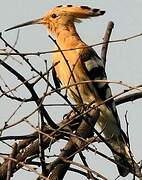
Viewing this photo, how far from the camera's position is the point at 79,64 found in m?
5.97

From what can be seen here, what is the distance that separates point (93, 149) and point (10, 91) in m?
0.49

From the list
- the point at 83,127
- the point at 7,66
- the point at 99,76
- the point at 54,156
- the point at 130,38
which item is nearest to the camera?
the point at 7,66

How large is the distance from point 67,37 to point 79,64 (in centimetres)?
37

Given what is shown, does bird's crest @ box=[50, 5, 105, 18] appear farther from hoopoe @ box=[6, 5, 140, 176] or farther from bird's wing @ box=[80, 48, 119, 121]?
bird's wing @ box=[80, 48, 119, 121]

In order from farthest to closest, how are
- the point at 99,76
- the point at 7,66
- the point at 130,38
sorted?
1. the point at 99,76
2. the point at 130,38
3. the point at 7,66

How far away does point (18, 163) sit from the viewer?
297cm

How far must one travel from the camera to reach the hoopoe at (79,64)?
568 centimetres

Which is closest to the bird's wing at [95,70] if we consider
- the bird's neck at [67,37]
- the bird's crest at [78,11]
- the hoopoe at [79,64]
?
the hoopoe at [79,64]

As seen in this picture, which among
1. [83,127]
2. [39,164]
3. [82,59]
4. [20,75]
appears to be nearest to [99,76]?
[82,59]

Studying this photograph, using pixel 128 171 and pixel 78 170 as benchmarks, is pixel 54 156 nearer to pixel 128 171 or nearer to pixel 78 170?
pixel 78 170

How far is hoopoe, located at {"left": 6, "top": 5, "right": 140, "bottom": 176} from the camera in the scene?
18.6 feet

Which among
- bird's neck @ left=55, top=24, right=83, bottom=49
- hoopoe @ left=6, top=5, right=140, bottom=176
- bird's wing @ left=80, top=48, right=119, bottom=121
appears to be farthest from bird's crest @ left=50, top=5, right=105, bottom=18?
bird's wing @ left=80, top=48, right=119, bottom=121

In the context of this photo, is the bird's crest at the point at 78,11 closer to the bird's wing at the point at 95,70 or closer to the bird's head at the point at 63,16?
the bird's head at the point at 63,16

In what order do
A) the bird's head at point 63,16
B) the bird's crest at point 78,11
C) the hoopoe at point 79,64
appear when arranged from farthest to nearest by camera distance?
1. the bird's head at point 63,16
2. the bird's crest at point 78,11
3. the hoopoe at point 79,64
